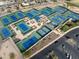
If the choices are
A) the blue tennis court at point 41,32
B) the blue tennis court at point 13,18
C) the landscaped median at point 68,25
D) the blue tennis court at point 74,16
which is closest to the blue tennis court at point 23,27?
the blue tennis court at point 13,18

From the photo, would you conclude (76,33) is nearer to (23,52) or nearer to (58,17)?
(58,17)

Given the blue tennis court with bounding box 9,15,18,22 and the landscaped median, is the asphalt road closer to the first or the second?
the landscaped median

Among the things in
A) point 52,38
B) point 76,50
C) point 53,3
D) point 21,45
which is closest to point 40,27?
point 52,38

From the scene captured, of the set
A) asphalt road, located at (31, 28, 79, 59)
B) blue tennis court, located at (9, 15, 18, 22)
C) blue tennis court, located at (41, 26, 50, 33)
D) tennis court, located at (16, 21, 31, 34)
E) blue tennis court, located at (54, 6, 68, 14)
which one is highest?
blue tennis court, located at (54, 6, 68, 14)

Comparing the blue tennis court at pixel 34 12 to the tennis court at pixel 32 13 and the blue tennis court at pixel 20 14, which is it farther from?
the blue tennis court at pixel 20 14

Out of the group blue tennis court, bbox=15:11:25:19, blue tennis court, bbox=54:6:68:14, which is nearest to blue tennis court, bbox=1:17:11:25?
blue tennis court, bbox=15:11:25:19

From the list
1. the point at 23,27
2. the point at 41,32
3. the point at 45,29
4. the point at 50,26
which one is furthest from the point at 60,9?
the point at 23,27

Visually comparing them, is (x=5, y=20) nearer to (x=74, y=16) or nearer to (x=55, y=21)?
(x=55, y=21)
